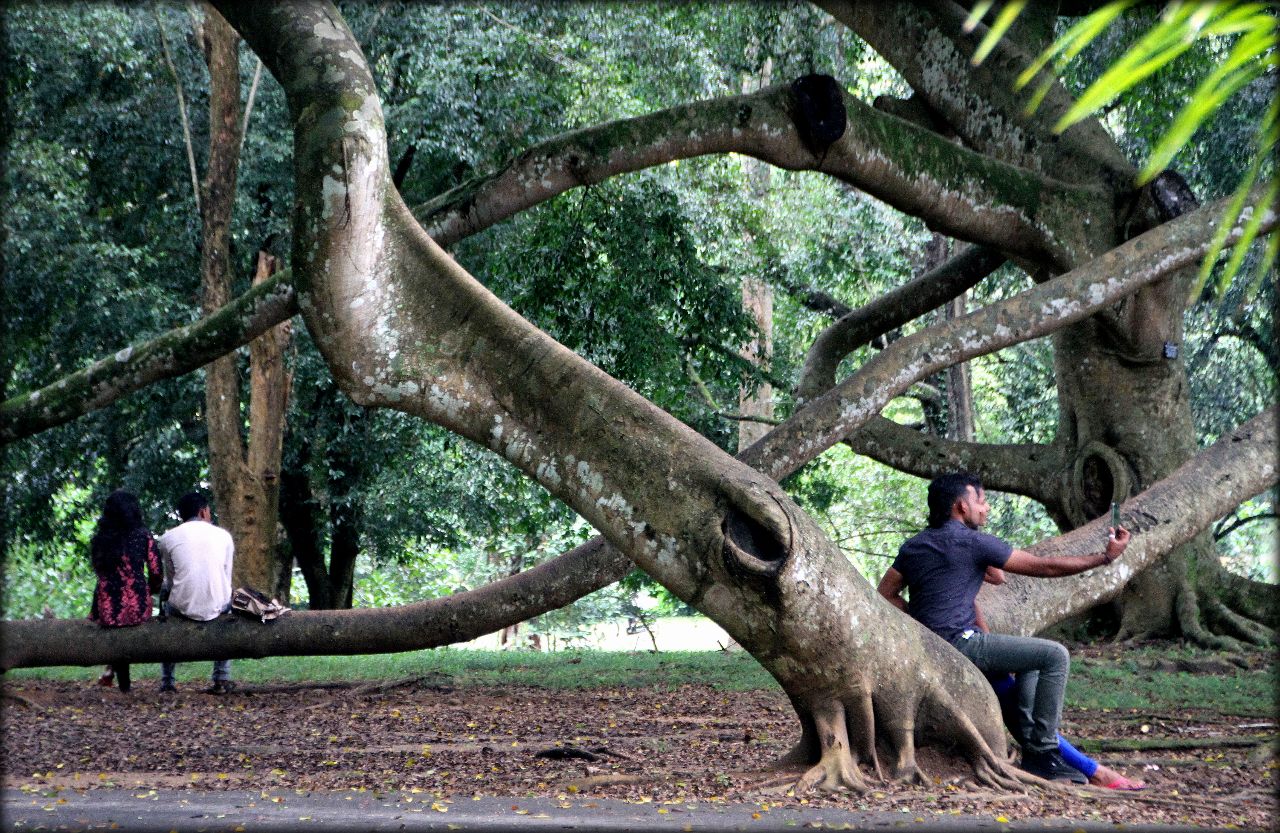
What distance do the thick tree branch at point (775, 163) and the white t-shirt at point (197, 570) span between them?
3223mm

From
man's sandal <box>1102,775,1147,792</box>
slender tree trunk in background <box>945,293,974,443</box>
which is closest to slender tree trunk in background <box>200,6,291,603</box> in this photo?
man's sandal <box>1102,775,1147,792</box>

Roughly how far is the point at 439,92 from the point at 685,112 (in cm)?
586

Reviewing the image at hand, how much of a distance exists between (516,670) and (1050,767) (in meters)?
7.15

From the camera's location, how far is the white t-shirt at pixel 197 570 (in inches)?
362

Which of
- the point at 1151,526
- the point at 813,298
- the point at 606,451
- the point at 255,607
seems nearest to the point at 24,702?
the point at 255,607

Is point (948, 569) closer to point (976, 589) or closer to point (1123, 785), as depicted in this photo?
point (976, 589)

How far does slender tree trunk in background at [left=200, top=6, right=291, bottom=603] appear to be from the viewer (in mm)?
11594

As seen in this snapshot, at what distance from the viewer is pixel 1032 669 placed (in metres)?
5.52

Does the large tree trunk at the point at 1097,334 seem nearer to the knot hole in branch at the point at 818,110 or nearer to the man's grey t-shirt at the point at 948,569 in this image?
the knot hole in branch at the point at 818,110

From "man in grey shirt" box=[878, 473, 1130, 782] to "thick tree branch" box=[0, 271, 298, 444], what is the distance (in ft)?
Result: 14.9

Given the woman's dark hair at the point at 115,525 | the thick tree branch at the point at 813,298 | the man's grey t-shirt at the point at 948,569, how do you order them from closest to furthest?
1. the man's grey t-shirt at the point at 948,569
2. the woman's dark hair at the point at 115,525
3. the thick tree branch at the point at 813,298

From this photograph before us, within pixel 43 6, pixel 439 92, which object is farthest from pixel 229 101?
pixel 43 6

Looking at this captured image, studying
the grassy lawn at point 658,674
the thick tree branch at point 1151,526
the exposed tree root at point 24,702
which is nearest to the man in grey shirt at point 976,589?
the thick tree branch at point 1151,526

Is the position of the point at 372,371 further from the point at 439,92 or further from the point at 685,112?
the point at 439,92
